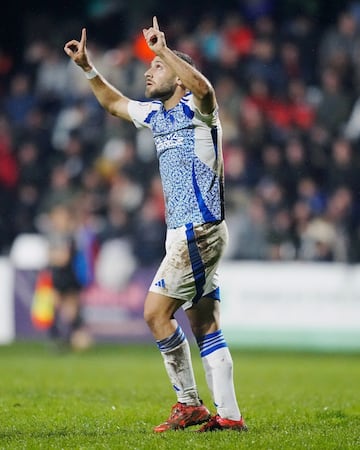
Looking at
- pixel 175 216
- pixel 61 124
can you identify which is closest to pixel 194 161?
pixel 175 216

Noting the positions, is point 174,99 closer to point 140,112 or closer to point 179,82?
point 179,82

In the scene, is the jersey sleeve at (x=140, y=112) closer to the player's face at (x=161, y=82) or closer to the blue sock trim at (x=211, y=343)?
the player's face at (x=161, y=82)

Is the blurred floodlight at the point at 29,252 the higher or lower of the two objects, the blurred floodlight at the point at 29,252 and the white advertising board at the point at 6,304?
the higher

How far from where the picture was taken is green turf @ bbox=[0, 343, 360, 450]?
267 inches

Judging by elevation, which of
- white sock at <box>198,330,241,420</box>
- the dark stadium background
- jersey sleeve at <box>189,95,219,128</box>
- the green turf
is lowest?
the green turf

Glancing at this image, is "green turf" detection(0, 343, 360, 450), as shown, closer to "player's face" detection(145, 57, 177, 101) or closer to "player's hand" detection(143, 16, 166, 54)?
"player's face" detection(145, 57, 177, 101)

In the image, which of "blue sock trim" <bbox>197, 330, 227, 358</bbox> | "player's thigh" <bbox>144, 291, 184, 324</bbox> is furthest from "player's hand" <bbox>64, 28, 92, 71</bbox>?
"blue sock trim" <bbox>197, 330, 227, 358</bbox>

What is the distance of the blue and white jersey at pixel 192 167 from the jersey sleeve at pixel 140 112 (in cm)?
30

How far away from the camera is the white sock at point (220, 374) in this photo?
7.25 meters

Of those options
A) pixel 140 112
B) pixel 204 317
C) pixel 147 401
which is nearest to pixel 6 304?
pixel 147 401

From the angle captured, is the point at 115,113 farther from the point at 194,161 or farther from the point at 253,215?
the point at 253,215

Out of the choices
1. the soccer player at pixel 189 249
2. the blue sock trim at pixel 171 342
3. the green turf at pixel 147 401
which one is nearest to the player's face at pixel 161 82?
the soccer player at pixel 189 249

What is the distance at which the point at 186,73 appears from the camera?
6.89m

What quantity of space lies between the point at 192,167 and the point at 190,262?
668mm
